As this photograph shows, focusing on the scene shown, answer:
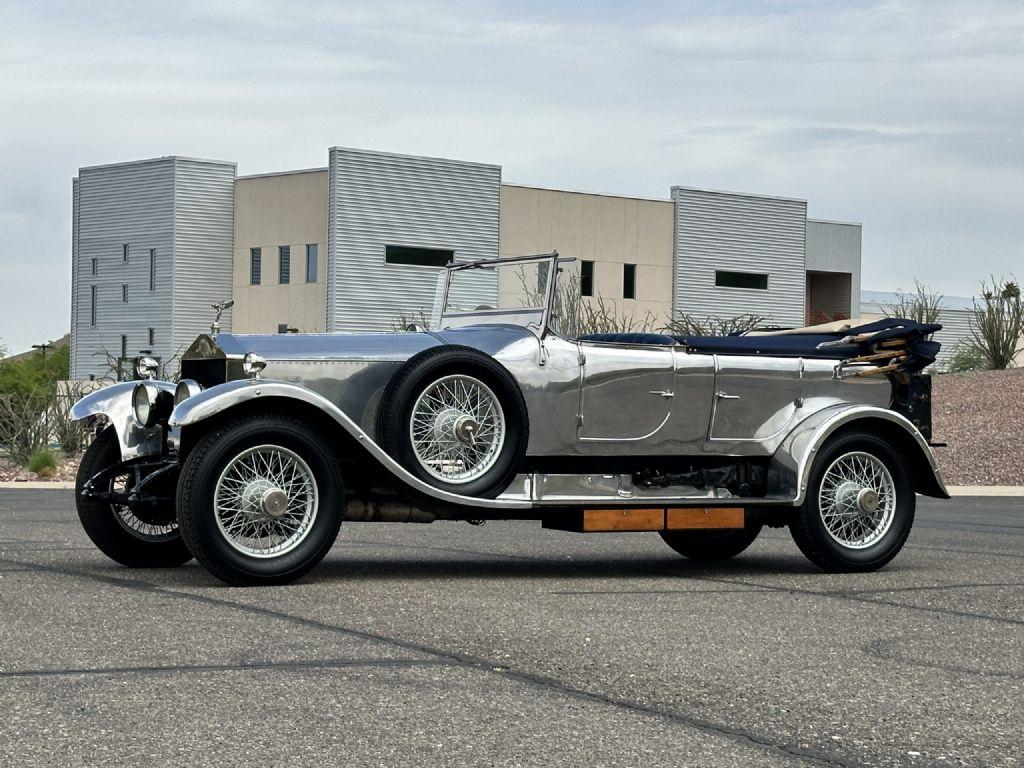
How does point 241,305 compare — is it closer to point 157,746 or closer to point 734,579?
point 734,579

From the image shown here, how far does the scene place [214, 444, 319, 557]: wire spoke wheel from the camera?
8.31m

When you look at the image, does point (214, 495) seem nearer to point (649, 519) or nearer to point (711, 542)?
point (649, 519)

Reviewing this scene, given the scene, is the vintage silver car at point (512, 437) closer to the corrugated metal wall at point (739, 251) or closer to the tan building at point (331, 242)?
the tan building at point (331, 242)

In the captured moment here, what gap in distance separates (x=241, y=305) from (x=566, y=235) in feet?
40.9

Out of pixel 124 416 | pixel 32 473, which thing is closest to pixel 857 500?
pixel 124 416

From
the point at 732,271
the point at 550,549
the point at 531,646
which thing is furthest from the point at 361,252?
the point at 531,646

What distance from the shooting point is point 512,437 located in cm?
902

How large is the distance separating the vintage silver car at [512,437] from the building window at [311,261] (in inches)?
1769

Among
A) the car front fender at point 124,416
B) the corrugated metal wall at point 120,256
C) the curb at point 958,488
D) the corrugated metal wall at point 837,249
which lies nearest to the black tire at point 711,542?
the car front fender at point 124,416

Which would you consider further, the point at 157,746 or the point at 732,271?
the point at 732,271

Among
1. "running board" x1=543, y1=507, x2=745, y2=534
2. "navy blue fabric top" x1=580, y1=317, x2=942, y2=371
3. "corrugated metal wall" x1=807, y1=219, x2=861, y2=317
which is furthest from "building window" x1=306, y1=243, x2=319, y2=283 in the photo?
"running board" x1=543, y1=507, x2=745, y2=534

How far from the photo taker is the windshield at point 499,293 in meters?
9.88

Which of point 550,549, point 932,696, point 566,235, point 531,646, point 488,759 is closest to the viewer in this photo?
point 488,759

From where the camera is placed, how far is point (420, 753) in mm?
4582
